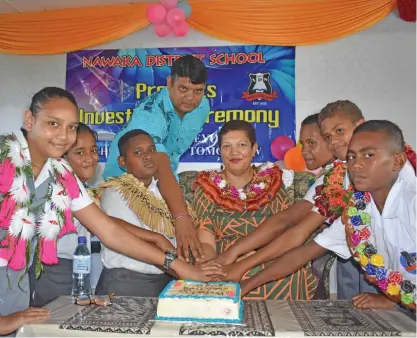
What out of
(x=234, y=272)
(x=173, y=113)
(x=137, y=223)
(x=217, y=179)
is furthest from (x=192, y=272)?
(x=173, y=113)

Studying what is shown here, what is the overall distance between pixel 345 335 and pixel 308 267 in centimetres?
139

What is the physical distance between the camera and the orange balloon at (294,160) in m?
5.17

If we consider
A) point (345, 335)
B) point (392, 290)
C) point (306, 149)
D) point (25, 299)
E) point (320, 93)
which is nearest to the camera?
point (345, 335)

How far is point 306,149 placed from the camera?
12.8 feet

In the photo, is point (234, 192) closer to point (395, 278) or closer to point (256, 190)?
point (256, 190)

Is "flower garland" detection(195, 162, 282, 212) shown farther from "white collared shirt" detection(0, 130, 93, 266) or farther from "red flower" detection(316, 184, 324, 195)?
"white collared shirt" detection(0, 130, 93, 266)

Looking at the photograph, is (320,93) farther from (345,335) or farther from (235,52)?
(345,335)

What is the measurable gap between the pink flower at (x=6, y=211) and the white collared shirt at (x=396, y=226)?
5.87 feet

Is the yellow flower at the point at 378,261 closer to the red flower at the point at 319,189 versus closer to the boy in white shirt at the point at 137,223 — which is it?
the red flower at the point at 319,189

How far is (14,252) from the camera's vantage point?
7.41 feet

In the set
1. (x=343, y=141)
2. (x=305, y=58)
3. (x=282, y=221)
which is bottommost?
(x=282, y=221)

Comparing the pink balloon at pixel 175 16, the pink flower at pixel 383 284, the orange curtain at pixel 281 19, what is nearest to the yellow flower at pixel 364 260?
the pink flower at pixel 383 284

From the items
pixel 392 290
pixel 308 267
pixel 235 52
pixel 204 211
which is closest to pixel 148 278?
pixel 204 211

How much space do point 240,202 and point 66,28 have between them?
3941 millimetres
